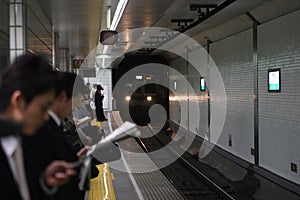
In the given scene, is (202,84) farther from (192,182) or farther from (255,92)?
(192,182)

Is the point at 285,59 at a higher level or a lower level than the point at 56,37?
lower

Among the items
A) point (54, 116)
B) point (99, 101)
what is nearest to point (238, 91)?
point (99, 101)

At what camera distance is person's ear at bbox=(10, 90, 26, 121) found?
5.51 ft

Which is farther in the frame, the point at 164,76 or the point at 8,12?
the point at 164,76

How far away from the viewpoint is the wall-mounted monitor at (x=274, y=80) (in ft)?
29.0

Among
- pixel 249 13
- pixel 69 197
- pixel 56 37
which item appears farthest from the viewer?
pixel 56 37

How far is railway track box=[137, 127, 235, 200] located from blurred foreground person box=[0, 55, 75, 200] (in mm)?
6517

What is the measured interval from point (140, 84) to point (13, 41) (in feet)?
47.7

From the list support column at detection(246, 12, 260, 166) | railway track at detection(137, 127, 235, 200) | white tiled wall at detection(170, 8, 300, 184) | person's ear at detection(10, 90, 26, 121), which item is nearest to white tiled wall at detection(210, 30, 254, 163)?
white tiled wall at detection(170, 8, 300, 184)

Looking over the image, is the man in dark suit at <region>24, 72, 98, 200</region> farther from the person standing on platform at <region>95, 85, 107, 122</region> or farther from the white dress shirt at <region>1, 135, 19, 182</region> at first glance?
the person standing on platform at <region>95, 85, 107, 122</region>

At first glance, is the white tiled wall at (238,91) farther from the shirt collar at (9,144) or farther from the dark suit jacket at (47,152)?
the shirt collar at (9,144)

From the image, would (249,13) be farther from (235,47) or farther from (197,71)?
(197,71)

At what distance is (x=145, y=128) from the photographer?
21.4 metres

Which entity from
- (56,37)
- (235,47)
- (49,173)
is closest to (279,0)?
(235,47)
